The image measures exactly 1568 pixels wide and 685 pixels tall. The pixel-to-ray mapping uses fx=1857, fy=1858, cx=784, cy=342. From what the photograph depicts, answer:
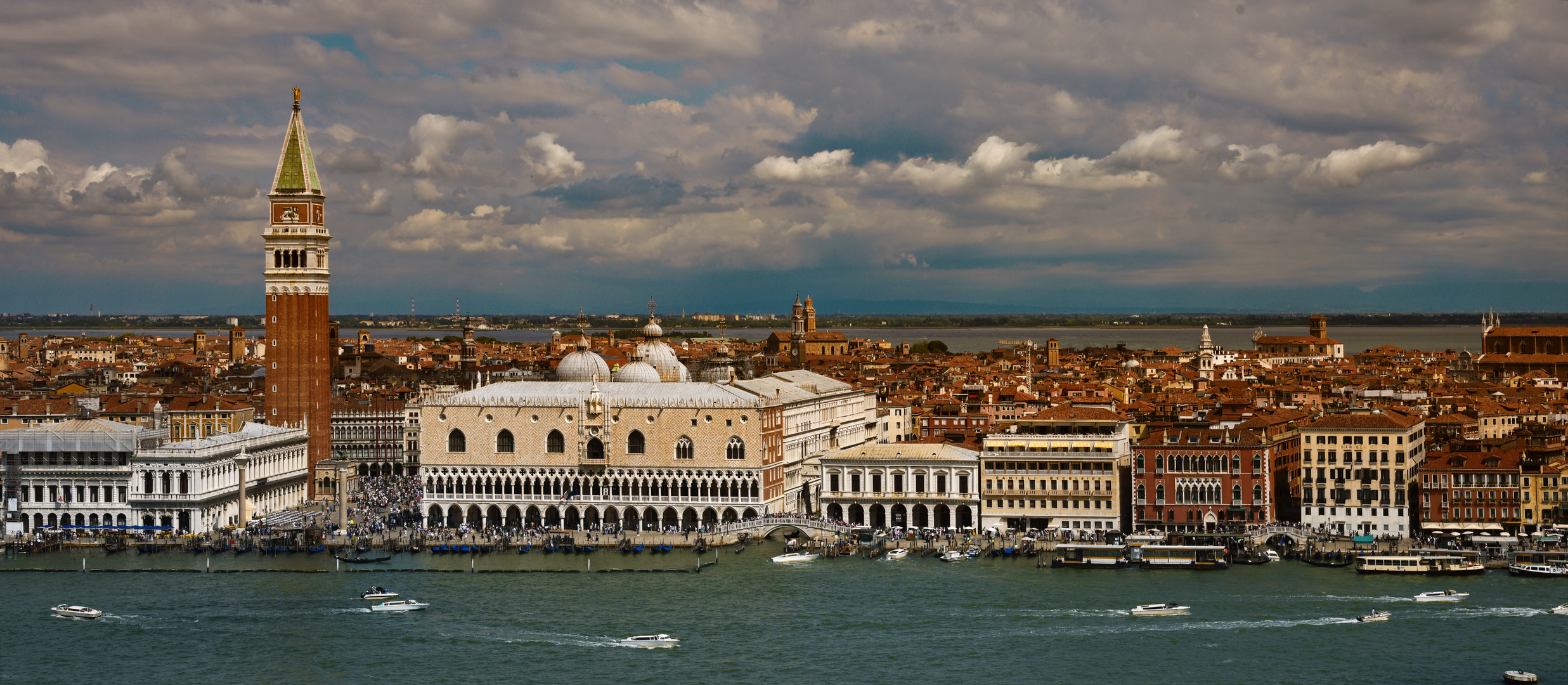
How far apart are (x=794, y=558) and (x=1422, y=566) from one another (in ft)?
57.3

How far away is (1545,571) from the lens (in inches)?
1961

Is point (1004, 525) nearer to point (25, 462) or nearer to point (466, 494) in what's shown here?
point (466, 494)

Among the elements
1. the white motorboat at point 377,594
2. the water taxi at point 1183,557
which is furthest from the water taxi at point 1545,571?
the white motorboat at point 377,594

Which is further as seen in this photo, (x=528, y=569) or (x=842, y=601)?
(x=528, y=569)

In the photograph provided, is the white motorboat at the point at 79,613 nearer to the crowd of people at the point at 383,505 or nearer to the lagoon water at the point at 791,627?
the lagoon water at the point at 791,627

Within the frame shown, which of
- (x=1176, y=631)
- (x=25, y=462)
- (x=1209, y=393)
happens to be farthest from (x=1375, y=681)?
(x=1209, y=393)

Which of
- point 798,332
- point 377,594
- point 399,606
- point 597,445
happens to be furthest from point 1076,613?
point 798,332

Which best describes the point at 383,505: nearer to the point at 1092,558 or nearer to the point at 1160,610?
the point at 1092,558

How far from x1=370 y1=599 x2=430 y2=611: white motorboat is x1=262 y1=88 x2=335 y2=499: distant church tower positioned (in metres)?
21.6

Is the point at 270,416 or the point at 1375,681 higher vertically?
the point at 270,416

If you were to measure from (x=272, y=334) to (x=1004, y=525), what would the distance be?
27997mm

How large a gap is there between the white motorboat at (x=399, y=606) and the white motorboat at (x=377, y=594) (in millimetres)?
376

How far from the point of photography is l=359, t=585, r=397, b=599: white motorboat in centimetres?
4816

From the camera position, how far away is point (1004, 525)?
190 feet
